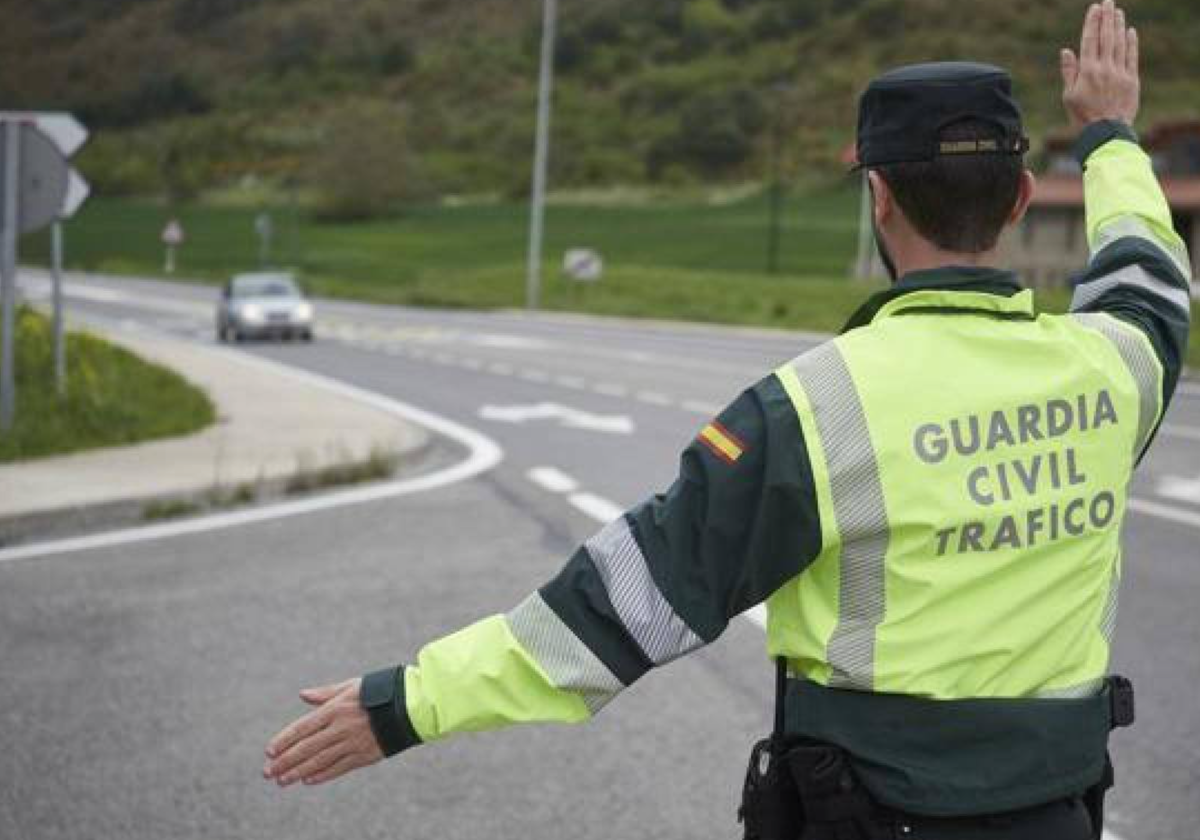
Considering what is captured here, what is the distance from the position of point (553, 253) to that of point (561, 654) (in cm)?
8253

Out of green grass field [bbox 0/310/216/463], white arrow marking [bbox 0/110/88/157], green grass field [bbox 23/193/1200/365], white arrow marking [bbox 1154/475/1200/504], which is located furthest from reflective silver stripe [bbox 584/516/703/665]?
green grass field [bbox 23/193/1200/365]

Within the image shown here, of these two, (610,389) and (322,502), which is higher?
(322,502)

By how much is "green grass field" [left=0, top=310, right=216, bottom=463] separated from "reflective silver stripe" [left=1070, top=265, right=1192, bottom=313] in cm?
1036

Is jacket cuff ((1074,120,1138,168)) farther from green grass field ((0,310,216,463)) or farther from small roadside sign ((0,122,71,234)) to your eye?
small roadside sign ((0,122,71,234))

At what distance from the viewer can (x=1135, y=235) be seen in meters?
2.70

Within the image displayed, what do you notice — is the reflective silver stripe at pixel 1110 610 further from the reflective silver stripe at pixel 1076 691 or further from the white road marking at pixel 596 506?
the white road marking at pixel 596 506

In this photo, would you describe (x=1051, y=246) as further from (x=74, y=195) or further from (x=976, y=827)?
(x=976, y=827)

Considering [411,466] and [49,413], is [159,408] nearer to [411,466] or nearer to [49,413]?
[49,413]

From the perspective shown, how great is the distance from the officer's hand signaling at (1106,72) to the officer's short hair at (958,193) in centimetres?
58

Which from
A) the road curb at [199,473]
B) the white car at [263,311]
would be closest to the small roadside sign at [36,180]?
the road curb at [199,473]

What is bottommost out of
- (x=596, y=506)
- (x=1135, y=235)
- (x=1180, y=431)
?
(x=1180, y=431)

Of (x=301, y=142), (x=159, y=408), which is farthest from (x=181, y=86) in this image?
(x=159, y=408)

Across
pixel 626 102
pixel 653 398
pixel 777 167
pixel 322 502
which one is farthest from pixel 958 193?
pixel 626 102

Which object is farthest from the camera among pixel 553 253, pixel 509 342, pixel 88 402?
pixel 553 253
